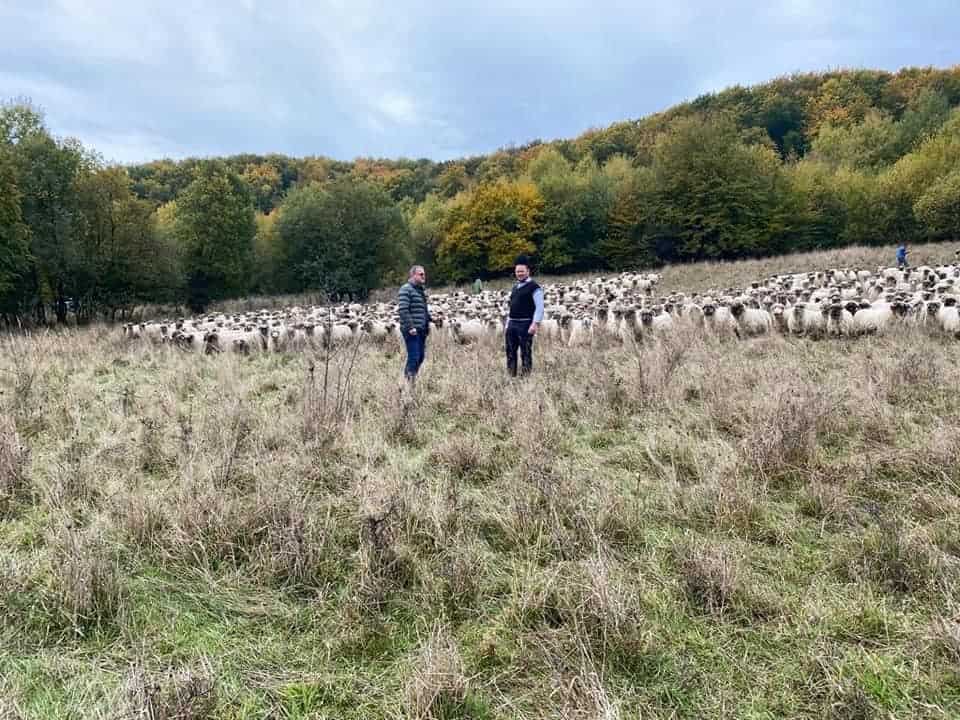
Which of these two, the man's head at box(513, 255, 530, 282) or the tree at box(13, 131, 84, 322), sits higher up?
the tree at box(13, 131, 84, 322)

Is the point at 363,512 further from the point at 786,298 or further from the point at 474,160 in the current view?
the point at 474,160

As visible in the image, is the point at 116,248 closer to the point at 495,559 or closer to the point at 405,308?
the point at 405,308

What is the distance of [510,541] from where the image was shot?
11.1 feet

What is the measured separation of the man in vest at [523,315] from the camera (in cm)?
785

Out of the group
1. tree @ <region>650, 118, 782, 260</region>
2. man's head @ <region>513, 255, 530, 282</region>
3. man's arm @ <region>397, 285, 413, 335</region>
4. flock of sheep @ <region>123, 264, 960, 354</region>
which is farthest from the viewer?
tree @ <region>650, 118, 782, 260</region>

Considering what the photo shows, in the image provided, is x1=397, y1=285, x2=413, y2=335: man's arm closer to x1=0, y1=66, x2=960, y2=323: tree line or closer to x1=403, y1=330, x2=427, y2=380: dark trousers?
x1=403, y1=330, x2=427, y2=380: dark trousers

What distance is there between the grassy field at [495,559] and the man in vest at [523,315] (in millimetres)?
2081

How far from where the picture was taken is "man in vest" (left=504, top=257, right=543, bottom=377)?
25.7 ft

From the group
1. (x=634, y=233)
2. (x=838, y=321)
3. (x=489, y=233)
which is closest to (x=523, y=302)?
(x=838, y=321)

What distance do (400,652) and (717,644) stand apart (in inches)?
55.2

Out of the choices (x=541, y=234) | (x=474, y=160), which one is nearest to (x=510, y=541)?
(x=541, y=234)

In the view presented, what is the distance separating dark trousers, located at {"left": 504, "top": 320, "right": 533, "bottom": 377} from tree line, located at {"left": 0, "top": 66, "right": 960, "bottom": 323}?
17.5 m

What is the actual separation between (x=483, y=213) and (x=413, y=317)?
40.5 m

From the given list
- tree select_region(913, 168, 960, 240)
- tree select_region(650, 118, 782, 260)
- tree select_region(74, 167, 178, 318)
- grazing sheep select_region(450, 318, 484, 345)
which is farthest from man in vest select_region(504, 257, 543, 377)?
tree select_region(913, 168, 960, 240)
